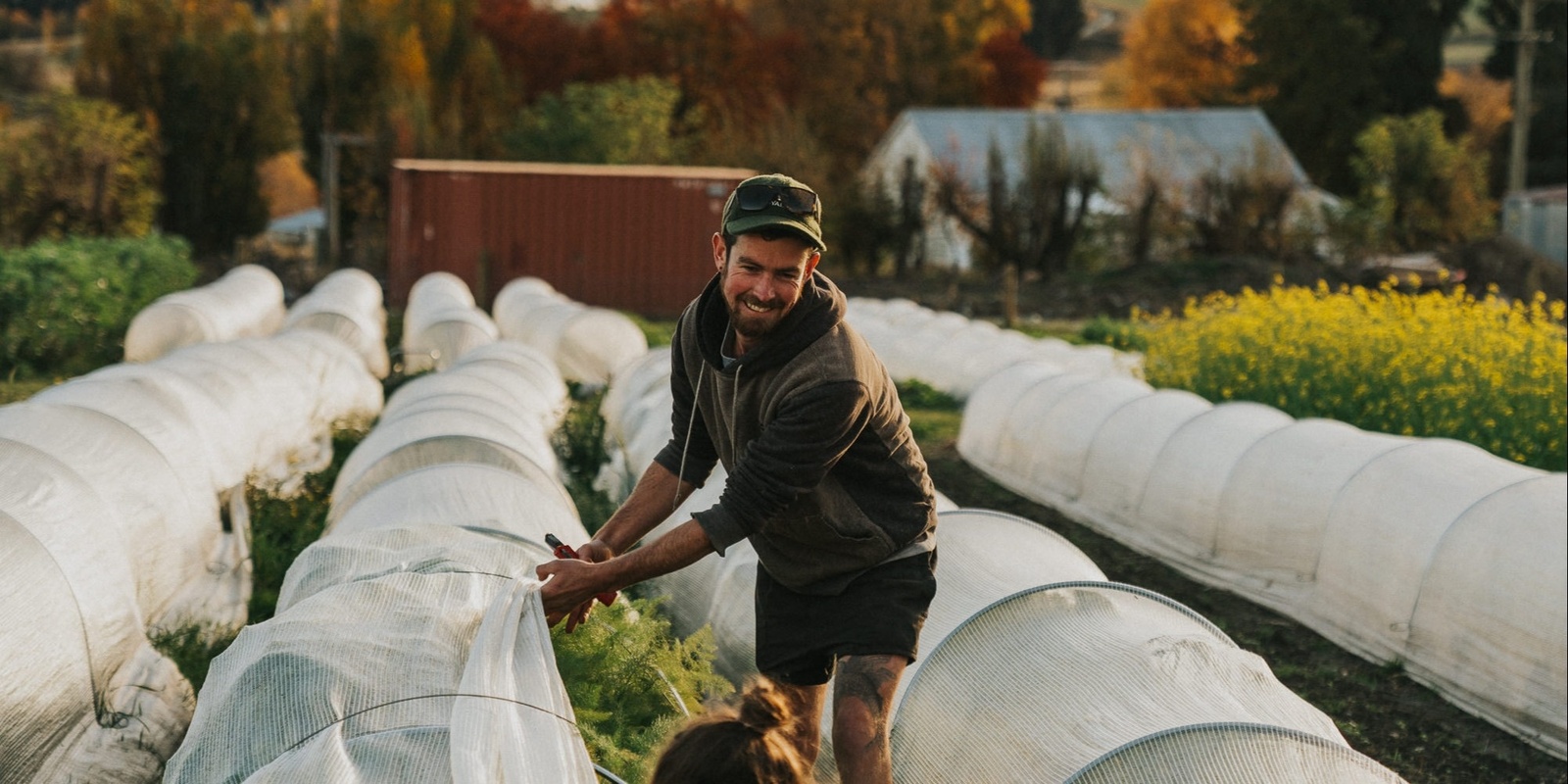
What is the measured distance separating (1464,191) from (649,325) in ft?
73.6

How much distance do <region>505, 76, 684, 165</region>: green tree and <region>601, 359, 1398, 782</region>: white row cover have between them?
114ft

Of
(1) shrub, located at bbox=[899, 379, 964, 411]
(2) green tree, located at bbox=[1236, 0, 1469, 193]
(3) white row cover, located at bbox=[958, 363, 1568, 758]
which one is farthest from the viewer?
(2) green tree, located at bbox=[1236, 0, 1469, 193]

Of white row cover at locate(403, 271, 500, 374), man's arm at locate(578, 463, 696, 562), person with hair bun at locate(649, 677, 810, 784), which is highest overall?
man's arm at locate(578, 463, 696, 562)

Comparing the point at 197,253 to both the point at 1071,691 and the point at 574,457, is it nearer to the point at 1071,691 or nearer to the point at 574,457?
the point at 574,457

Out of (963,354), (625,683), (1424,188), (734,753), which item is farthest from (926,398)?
(1424,188)

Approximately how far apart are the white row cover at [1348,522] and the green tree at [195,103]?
27.9m

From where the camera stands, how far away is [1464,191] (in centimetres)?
3647

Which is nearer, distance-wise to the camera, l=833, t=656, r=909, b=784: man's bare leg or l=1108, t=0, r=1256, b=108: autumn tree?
l=833, t=656, r=909, b=784: man's bare leg

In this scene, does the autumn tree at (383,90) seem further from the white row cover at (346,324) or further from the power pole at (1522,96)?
the power pole at (1522,96)

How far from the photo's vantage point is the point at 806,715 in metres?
3.79

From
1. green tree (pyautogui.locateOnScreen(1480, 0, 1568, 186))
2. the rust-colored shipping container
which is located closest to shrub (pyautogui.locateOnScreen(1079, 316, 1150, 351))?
the rust-colored shipping container

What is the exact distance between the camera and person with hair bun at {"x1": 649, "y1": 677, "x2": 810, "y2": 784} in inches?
114

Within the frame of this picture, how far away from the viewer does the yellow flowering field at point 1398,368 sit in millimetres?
10367

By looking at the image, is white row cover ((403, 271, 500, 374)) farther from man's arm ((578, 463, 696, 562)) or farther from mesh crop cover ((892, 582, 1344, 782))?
man's arm ((578, 463, 696, 562))
